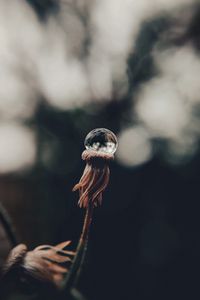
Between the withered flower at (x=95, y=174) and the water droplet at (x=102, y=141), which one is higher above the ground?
the water droplet at (x=102, y=141)

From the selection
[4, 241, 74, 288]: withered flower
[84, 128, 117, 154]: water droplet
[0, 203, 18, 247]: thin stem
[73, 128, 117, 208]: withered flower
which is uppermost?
[84, 128, 117, 154]: water droplet

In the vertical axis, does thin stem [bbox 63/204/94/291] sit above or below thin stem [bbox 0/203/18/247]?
below

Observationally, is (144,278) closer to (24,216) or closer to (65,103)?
(24,216)

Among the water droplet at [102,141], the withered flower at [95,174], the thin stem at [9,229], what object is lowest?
the thin stem at [9,229]
